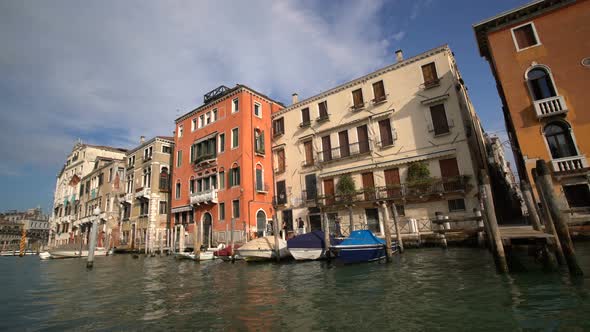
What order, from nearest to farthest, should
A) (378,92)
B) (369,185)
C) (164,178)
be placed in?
(369,185) < (378,92) < (164,178)

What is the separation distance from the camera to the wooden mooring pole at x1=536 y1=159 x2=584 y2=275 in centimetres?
633

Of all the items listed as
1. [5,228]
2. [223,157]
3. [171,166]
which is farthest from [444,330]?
[5,228]

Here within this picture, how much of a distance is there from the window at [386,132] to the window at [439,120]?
2.64 m

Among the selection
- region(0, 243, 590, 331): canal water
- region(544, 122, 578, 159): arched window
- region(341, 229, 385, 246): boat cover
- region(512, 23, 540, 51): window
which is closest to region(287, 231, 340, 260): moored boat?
region(341, 229, 385, 246): boat cover

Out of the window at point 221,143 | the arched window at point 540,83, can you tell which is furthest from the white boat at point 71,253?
the arched window at point 540,83

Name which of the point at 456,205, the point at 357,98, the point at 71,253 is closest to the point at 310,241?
the point at 456,205

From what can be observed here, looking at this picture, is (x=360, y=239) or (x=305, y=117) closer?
(x=360, y=239)

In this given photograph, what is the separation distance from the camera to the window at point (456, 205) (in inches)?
632

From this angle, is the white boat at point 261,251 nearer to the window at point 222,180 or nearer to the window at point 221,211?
the window at point 221,211

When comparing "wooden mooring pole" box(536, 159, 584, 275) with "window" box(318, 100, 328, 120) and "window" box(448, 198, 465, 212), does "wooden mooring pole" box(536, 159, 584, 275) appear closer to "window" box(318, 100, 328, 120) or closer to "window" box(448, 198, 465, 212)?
"window" box(448, 198, 465, 212)

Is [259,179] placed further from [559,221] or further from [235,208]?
[559,221]

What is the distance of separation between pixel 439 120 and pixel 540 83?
15.8 ft

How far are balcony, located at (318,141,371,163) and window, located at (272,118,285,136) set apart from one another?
4.70 m

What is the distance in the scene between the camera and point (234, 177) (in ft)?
75.7
